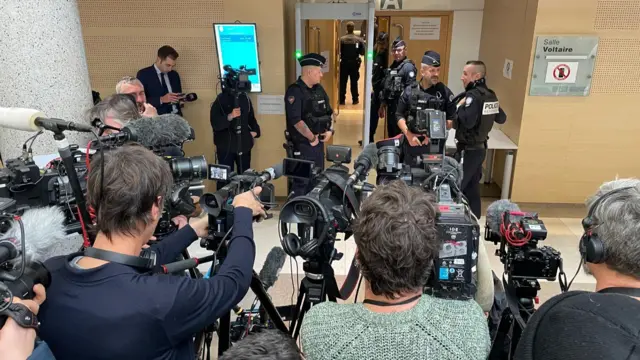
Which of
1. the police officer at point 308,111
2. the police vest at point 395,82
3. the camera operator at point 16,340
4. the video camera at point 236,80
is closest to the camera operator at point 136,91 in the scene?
the video camera at point 236,80

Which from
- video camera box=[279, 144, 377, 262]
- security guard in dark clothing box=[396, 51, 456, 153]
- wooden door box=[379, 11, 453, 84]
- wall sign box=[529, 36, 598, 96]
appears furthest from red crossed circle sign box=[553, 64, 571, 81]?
video camera box=[279, 144, 377, 262]

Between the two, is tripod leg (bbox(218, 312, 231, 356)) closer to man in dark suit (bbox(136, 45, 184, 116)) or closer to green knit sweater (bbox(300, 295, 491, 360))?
green knit sweater (bbox(300, 295, 491, 360))

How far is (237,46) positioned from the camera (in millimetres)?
5336

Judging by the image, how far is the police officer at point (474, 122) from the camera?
4684mm

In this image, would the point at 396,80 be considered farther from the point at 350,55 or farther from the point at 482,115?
the point at 350,55

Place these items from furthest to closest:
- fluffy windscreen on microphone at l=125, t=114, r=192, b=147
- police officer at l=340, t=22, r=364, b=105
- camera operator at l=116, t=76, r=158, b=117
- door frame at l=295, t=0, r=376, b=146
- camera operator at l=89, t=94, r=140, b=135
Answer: police officer at l=340, t=22, r=364, b=105 < door frame at l=295, t=0, r=376, b=146 < camera operator at l=116, t=76, r=158, b=117 < camera operator at l=89, t=94, r=140, b=135 < fluffy windscreen on microphone at l=125, t=114, r=192, b=147

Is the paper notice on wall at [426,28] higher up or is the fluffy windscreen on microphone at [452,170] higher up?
the paper notice on wall at [426,28]

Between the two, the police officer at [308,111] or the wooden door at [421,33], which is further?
the wooden door at [421,33]

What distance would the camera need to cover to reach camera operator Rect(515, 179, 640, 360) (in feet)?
3.09

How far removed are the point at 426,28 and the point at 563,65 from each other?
2627 mm

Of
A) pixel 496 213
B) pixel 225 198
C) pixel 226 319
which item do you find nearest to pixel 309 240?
pixel 225 198

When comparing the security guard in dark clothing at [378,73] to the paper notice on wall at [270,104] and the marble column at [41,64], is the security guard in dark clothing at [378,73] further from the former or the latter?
the marble column at [41,64]

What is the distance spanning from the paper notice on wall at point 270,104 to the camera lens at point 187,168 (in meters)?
3.54

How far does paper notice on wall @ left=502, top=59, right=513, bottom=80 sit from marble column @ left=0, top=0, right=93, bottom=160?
4.71 m
